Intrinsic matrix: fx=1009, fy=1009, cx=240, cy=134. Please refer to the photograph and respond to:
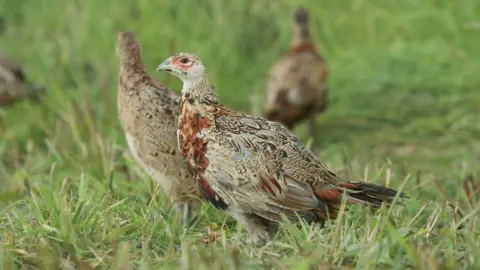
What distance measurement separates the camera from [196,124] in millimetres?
4383

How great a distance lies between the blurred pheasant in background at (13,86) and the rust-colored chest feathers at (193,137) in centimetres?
→ 376

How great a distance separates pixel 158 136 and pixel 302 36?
3.65 meters

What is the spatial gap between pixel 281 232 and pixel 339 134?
350 centimetres

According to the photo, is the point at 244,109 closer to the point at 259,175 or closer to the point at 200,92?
the point at 200,92

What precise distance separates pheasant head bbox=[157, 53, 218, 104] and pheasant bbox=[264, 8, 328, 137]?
3.21 metres

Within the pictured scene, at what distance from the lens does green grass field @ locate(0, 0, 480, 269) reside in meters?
3.93

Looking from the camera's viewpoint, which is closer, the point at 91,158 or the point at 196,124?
the point at 196,124

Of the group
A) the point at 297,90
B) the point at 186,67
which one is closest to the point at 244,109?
the point at 297,90

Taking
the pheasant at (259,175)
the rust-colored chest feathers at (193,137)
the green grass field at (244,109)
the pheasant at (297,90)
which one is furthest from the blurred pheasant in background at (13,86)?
the pheasant at (259,175)

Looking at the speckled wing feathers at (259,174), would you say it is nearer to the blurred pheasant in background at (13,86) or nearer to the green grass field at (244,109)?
the green grass field at (244,109)

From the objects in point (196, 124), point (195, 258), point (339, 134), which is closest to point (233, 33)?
point (339, 134)

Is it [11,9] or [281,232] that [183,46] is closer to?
[11,9]

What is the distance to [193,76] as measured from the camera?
178 inches

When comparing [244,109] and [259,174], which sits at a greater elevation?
[259,174]
